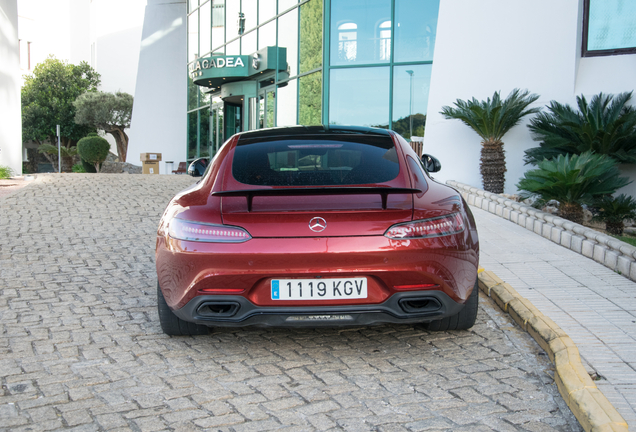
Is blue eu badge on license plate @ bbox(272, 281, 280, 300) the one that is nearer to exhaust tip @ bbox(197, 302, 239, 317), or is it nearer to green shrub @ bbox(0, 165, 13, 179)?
exhaust tip @ bbox(197, 302, 239, 317)

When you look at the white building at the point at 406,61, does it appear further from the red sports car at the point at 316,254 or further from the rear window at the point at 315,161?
the red sports car at the point at 316,254

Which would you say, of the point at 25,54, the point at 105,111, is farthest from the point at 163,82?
the point at 25,54

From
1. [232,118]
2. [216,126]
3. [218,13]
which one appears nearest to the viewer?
[232,118]

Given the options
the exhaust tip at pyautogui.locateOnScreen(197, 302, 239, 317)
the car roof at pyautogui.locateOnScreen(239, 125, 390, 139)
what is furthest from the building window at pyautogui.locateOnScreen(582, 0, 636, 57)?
the exhaust tip at pyautogui.locateOnScreen(197, 302, 239, 317)

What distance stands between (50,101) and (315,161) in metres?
42.4

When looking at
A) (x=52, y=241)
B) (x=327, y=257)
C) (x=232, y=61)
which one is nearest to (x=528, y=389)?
(x=327, y=257)

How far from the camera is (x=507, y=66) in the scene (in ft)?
37.0

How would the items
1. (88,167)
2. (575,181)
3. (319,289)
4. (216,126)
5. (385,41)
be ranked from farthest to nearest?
(88,167)
(216,126)
(385,41)
(575,181)
(319,289)

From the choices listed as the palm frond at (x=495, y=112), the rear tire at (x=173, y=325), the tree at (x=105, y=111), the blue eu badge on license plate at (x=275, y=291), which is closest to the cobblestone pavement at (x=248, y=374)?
the rear tire at (x=173, y=325)

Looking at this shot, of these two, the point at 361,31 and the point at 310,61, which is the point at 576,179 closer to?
the point at 361,31

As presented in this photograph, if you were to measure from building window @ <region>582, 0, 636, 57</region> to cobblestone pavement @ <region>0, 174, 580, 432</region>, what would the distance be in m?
8.12

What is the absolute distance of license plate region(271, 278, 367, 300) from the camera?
3.14m

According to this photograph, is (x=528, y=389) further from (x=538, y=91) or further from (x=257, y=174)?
(x=538, y=91)

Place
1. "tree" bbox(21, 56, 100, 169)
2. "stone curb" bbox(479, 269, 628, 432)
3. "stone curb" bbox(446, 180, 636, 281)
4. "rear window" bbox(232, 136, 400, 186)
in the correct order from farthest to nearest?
"tree" bbox(21, 56, 100, 169) → "stone curb" bbox(446, 180, 636, 281) → "rear window" bbox(232, 136, 400, 186) → "stone curb" bbox(479, 269, 628, 432)
